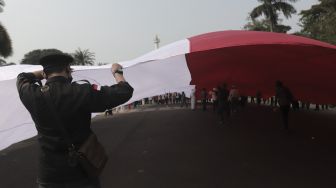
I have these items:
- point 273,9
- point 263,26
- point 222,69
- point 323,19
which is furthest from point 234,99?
point 263,26

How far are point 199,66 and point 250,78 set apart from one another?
129 inches

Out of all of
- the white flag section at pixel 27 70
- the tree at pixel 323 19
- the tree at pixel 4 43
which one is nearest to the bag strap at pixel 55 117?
the white flag section at pixel 27 70

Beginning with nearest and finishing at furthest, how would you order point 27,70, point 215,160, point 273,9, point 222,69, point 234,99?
point 27,70 → point 215,160 → point 222,69 → point 234,99 → point 273,9

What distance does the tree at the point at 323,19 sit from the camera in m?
31.4

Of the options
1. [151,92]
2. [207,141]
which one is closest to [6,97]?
[151,92]

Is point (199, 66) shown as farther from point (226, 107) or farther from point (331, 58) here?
point (226, 107)

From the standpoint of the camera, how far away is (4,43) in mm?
26109

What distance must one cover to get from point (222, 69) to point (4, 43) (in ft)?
59.7

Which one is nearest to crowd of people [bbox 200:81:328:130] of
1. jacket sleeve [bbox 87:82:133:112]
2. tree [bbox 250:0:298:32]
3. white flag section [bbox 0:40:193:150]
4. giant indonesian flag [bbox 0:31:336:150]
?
giant indonesian flag [bbox 0:31:336:150]

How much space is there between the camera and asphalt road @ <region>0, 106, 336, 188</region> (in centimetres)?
677

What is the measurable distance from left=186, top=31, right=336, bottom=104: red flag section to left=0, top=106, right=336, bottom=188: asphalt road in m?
1.39

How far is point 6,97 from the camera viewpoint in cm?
560

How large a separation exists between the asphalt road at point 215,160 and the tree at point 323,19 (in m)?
Result: 19.9

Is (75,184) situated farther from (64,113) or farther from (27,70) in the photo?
(27,70)
